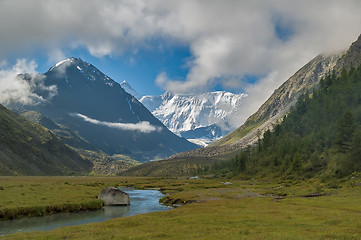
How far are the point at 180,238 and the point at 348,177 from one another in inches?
3476

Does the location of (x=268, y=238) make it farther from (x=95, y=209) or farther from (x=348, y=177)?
(x=348, y=177)

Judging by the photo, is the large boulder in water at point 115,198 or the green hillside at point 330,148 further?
the green hillside at point 330,148

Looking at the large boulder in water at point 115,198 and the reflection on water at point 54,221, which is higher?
the large boulder in water at point 115,198

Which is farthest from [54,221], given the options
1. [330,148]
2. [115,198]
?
[330,148]

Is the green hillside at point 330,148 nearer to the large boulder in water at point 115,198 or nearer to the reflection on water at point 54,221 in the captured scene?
the large boulder in water at point 115,198

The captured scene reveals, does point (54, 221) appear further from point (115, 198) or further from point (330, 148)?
point (330, 148)

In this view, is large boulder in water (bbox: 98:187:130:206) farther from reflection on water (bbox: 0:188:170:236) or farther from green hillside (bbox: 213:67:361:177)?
green hillside (bbox: 213:67:361:177)

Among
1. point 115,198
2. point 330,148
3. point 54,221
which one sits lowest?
point 54,221

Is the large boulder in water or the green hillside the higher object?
the green hillside

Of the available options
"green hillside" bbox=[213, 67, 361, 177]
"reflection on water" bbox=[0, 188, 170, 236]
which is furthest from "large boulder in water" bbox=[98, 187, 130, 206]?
"green hillside" bbox=[213, 67, 361, 177]

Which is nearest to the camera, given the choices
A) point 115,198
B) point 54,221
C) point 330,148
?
point 54,221

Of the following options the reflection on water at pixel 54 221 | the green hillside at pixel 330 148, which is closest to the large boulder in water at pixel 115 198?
the reflection on water at pixel 54 221

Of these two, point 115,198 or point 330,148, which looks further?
point 330,148

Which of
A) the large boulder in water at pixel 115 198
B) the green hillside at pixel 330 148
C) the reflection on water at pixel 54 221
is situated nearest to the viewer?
the reflection on water at pixel 54 221
